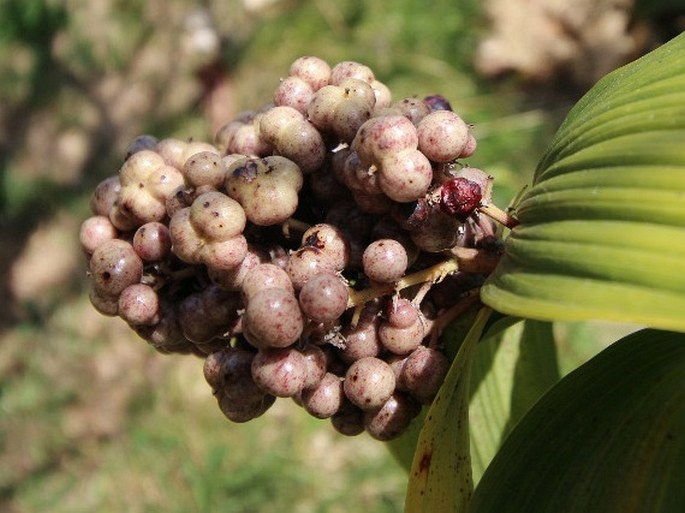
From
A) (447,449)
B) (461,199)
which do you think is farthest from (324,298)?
(447,449)

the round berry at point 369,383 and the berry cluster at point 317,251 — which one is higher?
the berry cluster at point 317,251

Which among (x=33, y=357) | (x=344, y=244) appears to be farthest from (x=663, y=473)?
(x=33, y=357)

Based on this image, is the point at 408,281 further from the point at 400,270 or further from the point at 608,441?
the point at 608,441

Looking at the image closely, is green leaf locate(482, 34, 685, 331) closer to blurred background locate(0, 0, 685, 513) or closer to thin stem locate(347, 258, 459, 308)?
thin stem locate(347, 258, 459, 308)

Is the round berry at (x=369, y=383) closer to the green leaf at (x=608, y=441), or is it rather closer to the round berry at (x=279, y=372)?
the round berry at (x=279, y=372)

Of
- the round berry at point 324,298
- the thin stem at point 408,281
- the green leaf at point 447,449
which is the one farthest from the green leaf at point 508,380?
the round berry at point 324,298

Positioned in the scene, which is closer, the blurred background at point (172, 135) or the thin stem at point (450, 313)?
the thin stem at point (450, 313)

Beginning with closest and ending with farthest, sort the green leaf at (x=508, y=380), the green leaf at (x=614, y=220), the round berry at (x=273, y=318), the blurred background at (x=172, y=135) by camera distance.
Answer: the green leaf at (x=614, y=220) < the round berry at (x=273, y=318) < the green leaf at (x=508, y=380) < the blurred background at (x=172, y=135)
